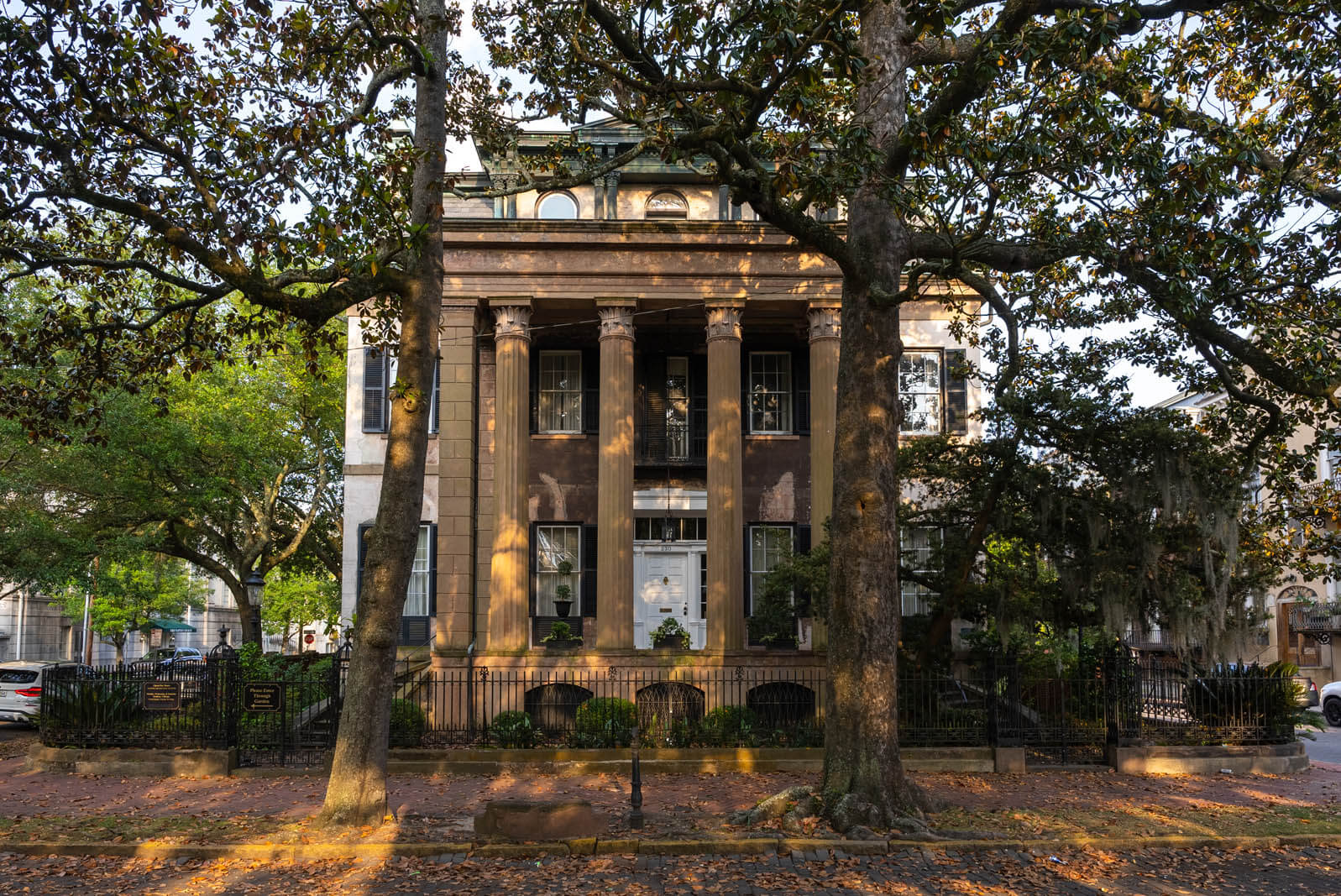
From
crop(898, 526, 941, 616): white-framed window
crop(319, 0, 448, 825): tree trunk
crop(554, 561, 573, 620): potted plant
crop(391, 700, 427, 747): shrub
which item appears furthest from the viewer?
crop(554, 561, 573, 620): potted plant

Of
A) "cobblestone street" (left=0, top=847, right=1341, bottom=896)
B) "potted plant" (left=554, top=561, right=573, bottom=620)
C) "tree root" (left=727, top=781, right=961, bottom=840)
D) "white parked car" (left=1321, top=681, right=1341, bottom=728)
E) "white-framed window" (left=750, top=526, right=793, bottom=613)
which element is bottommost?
"white parked car" (left=1321, top=681, right=1341, bottom=728)

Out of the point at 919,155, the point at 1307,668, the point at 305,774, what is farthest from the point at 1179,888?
the point at 1307,668

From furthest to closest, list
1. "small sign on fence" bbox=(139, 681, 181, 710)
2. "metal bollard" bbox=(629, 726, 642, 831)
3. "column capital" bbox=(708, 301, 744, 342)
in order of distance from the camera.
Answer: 1. "column capital" bbox=(708, 301, 744, 342)
2. "small sign on fence" bbox=(139, 681, 181, 710)
3. "metal bollard" bbox=(629, 726, 642, 831)

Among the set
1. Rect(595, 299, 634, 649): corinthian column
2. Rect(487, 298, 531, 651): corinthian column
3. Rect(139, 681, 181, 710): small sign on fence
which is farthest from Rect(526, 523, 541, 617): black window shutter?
Rect(139, 681, 181, 710): small sign on fence

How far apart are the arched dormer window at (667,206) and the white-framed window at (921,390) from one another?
6.01 m

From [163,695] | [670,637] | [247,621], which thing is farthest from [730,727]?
[247,621]

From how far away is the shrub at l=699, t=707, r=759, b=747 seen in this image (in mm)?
16516

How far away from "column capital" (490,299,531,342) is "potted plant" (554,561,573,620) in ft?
17.1

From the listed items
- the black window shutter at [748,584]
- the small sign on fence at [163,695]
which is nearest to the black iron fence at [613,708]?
the black window shutter at [748,584]

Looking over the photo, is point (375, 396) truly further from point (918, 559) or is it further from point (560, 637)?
point (918, 559)

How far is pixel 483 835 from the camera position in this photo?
10.6 m

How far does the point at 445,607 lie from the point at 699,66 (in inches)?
512

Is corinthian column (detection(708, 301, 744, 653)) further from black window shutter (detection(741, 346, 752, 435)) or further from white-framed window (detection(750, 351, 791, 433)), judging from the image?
white-framed window (detection(750, 351, 791, 433))

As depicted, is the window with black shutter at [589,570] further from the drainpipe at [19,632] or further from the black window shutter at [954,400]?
the drainpipe at [19,632]
